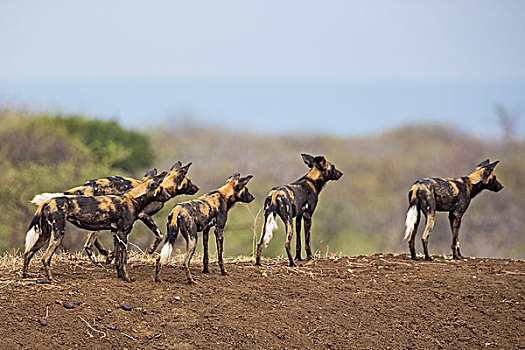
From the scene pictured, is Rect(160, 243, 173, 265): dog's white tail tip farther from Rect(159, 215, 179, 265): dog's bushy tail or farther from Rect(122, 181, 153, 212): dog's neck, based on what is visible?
Rect(122, 181, 153, 212): dog's neck

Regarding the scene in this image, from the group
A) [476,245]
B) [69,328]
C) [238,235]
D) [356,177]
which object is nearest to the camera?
[69,328]

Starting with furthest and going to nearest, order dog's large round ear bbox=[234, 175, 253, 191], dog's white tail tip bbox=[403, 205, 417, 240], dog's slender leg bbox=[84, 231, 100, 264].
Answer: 1. dog's white tail tip bbox=[403, 205, 417, 240]
2. dog's slender leg bbox=[84, 231, 100, 264]
3. dog's large round ear bbox=[234, 175, 253, 191]

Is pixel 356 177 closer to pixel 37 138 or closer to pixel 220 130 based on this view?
pixel 220 130

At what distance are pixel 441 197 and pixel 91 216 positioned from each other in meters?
5.61

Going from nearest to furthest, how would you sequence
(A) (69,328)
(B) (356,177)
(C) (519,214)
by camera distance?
(A) (69,328) → (C) (519,214) → (B) (356,177)

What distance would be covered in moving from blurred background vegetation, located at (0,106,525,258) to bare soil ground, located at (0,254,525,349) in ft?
4.34

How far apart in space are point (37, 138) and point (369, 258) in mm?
18209

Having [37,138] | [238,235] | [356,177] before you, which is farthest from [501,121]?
[37,138]

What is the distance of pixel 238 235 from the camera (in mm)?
26703

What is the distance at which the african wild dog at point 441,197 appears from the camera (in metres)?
11.8

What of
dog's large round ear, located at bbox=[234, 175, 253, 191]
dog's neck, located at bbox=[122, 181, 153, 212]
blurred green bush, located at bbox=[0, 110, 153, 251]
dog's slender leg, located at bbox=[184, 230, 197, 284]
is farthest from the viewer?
blurred green bush, located at bbox=[0, 110, 153, 251]

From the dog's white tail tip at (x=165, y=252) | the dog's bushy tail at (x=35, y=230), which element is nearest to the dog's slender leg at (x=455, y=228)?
the dog's white tail tip at (x=165, y=252)

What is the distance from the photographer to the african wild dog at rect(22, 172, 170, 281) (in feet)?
30.2

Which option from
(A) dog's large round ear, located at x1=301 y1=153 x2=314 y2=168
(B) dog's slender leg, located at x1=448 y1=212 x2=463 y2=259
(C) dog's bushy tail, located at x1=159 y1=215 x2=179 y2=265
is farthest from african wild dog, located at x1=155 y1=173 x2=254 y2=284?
(B) dog's slender leg, located at x1=448 y1=212 x2=463 y2=259
